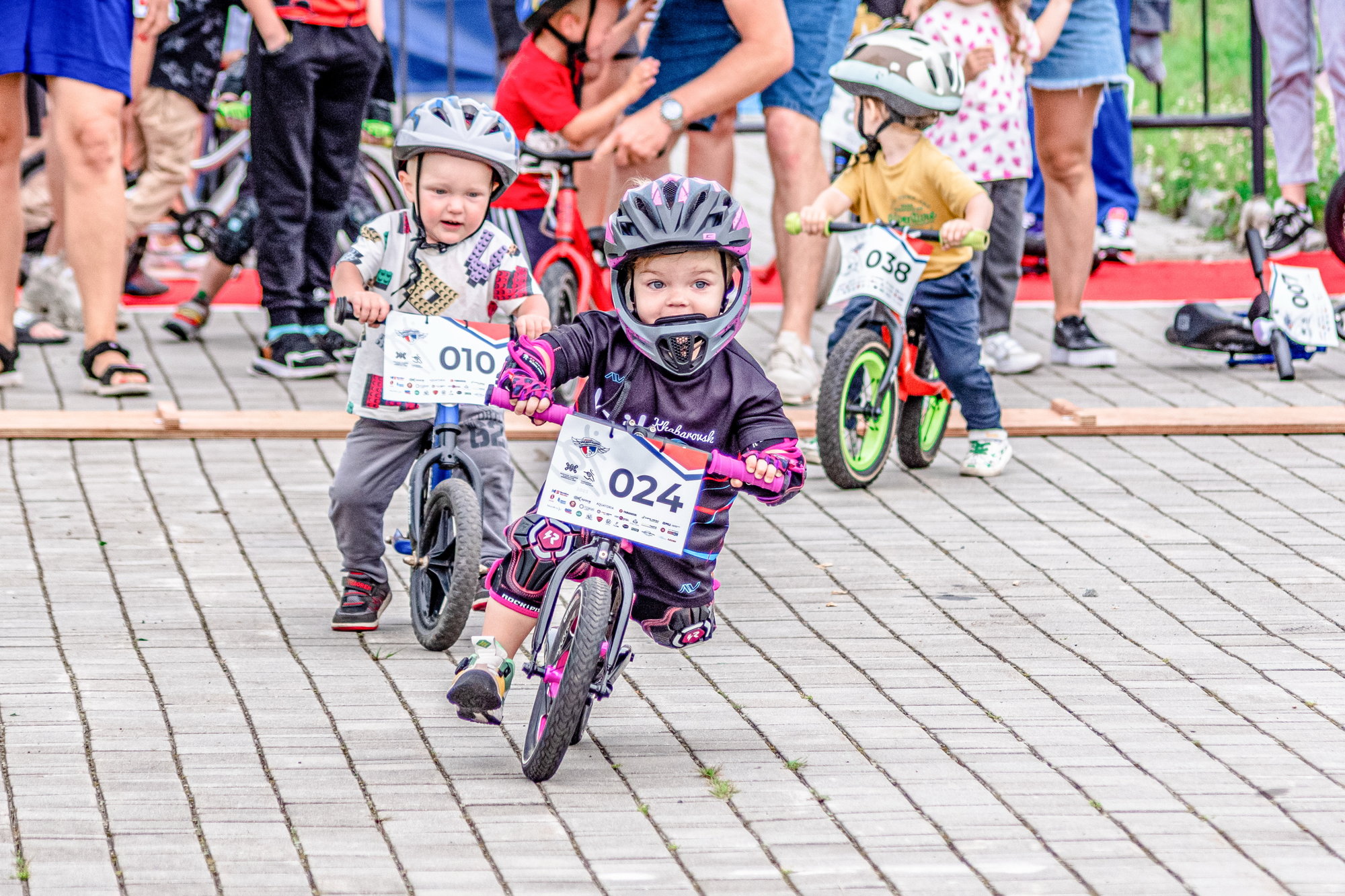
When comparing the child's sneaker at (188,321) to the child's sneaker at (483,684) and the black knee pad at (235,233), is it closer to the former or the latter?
the black knee pad at (235,233)

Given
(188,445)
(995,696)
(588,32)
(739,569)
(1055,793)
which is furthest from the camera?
(588,32)

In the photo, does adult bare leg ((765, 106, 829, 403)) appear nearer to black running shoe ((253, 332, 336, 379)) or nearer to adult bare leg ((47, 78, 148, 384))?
black running shoe ((253, 332, 336, 379))

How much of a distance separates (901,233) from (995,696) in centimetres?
251

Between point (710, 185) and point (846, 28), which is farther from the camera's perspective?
point (846, 28)

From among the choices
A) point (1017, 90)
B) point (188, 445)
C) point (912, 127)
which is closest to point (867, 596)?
point (912, 127)

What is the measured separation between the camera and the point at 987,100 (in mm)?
8367

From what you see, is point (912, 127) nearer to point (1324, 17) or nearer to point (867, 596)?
point (867, 596)

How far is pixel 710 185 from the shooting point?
14.3 feet

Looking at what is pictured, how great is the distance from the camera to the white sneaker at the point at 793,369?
26.7 feet

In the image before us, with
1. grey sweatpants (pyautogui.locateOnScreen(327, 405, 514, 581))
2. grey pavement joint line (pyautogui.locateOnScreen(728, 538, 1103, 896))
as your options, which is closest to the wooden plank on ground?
grey pavement joint line (pyautogui.locateOnScreen(728, 538, 1103, 896))

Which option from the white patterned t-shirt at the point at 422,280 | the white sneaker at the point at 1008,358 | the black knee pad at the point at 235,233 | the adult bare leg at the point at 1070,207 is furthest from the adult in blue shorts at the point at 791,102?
the white patterned t-shirt at the point at 422,280

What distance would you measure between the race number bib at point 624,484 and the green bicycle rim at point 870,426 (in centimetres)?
274

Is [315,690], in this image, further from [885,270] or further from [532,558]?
[885,270]

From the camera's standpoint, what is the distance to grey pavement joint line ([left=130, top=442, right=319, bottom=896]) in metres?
3.79
